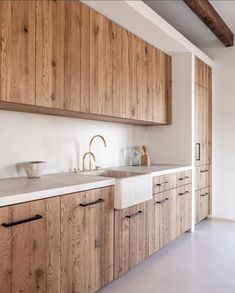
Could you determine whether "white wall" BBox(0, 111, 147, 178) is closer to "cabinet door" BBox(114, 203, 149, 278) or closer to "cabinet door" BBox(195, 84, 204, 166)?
"cabinet door" BBox(114, 203, 149, 278)

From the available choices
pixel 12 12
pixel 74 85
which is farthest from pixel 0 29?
pixel 74 85

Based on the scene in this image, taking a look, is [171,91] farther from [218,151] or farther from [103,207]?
[103,207]

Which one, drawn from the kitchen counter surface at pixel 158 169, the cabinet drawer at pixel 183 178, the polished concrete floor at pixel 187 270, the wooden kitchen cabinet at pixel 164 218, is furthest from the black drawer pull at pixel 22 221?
the cabinet drawer at pixel 183 178

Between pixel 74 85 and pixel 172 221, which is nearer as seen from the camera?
pixel 74 85

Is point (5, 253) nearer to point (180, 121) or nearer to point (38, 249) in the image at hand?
point (38, 249)

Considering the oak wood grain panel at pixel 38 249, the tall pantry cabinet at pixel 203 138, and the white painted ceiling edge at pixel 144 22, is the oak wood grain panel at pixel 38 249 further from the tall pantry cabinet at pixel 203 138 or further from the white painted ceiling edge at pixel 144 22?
the tall pantry cabinet at pixel 203 138

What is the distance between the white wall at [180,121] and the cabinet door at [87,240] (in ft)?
5.59

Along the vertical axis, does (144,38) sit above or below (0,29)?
above

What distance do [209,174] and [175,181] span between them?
48.7 inches

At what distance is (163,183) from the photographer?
111 inches

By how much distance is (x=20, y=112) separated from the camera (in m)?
2.22

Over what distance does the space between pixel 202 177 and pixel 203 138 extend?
0.55 meters

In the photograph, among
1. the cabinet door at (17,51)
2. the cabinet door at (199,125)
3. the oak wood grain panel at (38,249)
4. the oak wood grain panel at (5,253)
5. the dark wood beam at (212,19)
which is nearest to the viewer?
the oak wood grain panel at (5,253)

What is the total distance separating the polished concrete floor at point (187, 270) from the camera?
6.93 ft
